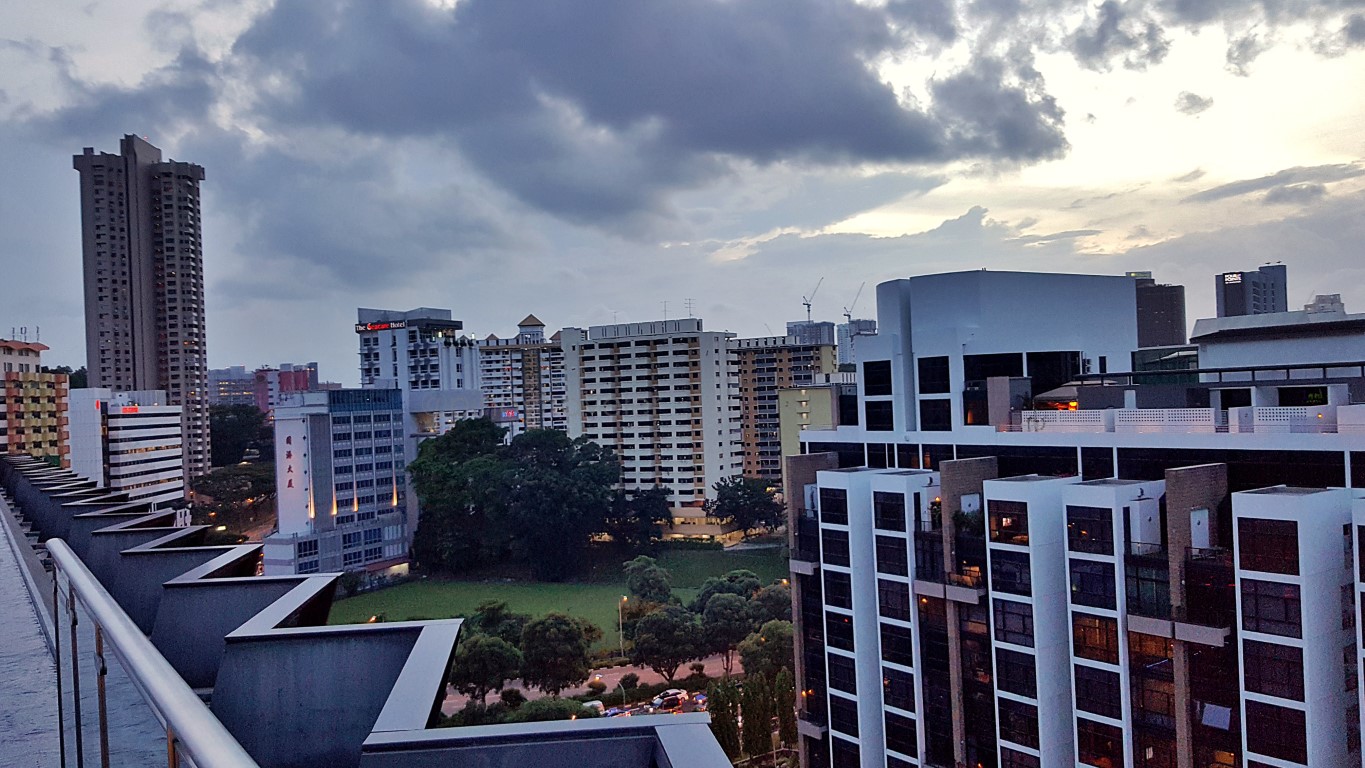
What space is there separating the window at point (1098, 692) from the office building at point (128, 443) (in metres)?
34.1

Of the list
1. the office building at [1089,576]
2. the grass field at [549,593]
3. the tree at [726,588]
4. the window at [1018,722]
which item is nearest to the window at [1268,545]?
the office building at [1089,576]

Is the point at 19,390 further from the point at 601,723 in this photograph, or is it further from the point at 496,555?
the point at 601,723

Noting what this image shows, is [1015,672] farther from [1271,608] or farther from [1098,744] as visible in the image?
[1271,608]

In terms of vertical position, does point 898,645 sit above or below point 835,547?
below

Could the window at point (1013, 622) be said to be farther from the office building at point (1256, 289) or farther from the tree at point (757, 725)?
the office building at point (1256, 289)

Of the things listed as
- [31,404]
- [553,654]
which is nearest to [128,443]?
[31,404]

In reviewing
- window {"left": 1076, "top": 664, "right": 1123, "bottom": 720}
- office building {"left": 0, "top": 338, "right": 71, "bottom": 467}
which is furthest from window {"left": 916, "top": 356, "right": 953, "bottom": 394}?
office building {"left": 0, "top": 338, "right": 71, "bottom": 467}

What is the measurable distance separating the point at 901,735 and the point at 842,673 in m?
1.13

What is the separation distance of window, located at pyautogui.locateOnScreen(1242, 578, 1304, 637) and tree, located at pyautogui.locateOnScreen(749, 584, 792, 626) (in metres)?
14.1

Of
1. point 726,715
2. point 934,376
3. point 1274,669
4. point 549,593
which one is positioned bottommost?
point 549,593

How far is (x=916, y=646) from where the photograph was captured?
1105 cm

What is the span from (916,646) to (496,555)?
2365 cm

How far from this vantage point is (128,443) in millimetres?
35531

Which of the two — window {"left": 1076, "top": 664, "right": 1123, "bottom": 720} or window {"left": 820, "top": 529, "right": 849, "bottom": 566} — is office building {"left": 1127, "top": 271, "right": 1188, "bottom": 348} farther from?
window {"left": 1076, "top": 664, "right": 1123, "bottom": 720}
